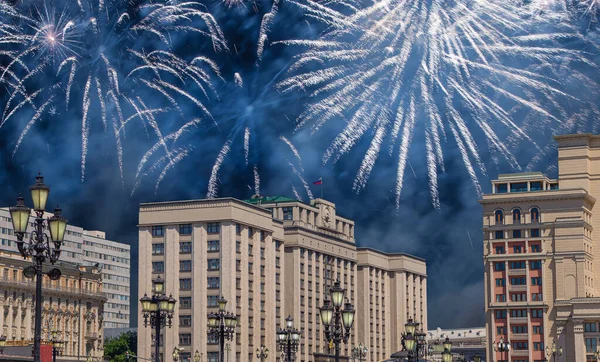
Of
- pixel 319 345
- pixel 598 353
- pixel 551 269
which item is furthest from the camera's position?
pixel 319 345

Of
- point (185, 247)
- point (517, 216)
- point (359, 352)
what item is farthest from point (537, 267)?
point (185, 247)

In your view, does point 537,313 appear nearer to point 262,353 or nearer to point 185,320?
point 262,353

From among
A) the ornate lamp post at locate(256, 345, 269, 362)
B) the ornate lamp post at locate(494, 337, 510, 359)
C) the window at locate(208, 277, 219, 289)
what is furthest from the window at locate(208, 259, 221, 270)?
the ornate lamp post at locate(494, 337, 510, 359)

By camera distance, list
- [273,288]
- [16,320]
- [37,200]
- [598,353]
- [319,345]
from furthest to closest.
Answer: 1. [319,345]
2. [273,288]
3. [16,320]
4. [598,353]
5. [37,200]

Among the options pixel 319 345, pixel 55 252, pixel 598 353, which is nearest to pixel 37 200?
pixel 55 252

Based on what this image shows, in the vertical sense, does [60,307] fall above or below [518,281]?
below

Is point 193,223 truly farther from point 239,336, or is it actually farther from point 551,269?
point 551,269

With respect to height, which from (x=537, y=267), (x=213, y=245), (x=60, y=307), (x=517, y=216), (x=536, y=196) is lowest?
(x=60, y=307)
